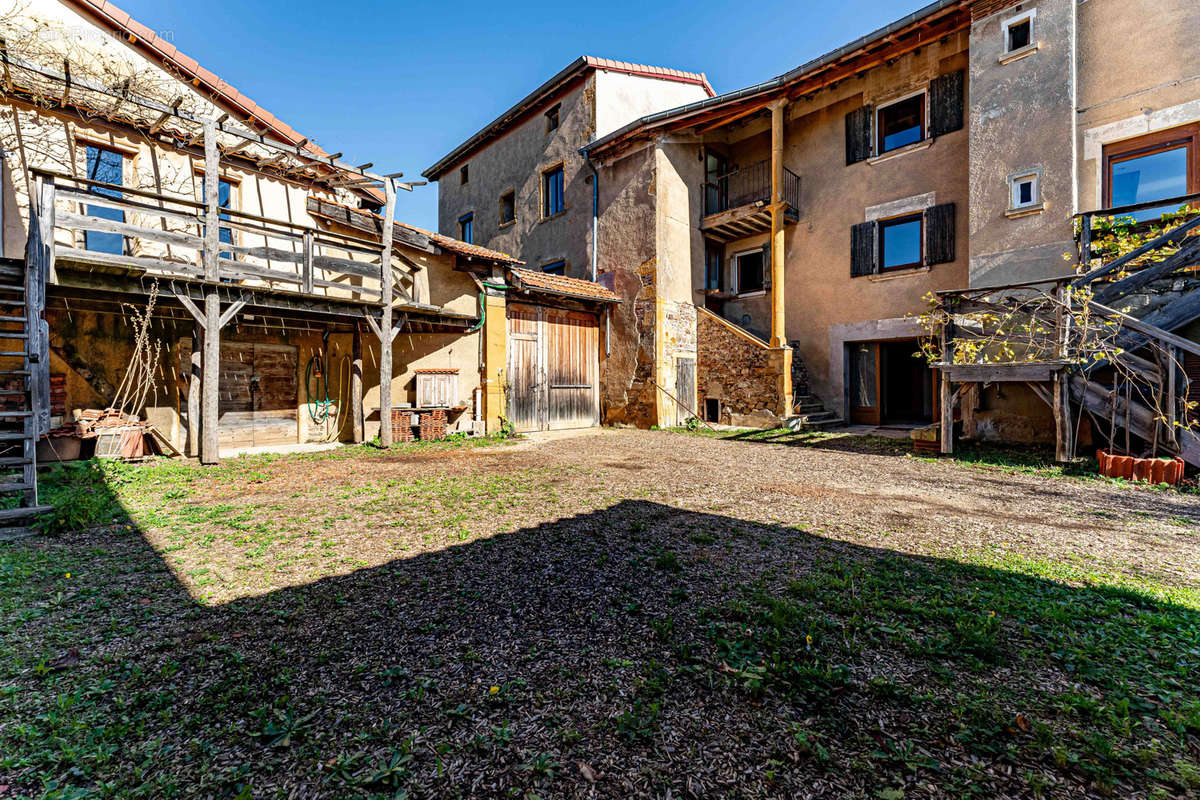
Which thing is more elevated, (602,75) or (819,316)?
(602,75)

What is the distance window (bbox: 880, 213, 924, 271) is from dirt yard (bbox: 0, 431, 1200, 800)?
7.89 meters

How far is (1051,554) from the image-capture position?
3.55m

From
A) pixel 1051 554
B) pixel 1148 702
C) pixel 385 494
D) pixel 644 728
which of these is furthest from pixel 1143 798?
pixel 385 494

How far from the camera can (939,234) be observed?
10.3 m

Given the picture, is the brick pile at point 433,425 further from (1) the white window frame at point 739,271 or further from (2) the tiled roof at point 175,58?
(1) the white window frame at point 739,271

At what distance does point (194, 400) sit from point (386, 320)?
3072 millimetres

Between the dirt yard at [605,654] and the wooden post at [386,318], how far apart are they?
4414 millimetres

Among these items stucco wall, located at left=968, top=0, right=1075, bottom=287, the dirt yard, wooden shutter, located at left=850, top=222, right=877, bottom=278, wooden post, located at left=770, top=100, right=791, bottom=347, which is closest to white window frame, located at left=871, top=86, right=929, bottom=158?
stucco wall, located at left=968, top=0, right=1075, bottom=287

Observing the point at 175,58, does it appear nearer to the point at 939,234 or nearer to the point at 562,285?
the point at 562,285

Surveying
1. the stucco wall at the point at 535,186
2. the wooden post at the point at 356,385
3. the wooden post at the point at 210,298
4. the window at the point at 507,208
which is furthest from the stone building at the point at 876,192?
the wooden post at the point at 210,298

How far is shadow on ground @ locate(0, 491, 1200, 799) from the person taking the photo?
162 centimetres

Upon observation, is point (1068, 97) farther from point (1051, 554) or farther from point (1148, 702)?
point (1148, 702)

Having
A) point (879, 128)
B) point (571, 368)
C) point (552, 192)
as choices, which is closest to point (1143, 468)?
point (879, 128)

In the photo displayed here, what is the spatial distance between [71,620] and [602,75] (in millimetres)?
15672
